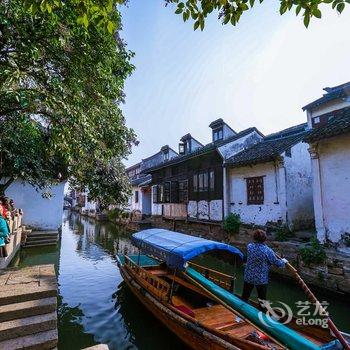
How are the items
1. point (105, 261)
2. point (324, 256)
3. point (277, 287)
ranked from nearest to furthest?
point (324, 256)
point (277, 287)
point (105, 261)

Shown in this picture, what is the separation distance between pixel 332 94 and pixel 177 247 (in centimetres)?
1556

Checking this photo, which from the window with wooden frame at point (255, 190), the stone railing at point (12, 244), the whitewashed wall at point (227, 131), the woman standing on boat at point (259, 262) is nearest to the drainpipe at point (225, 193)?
the window with wooden frame at point (255, 190)

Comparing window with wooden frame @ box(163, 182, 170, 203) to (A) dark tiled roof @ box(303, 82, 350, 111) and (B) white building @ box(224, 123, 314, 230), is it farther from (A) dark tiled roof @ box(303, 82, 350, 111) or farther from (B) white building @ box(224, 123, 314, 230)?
(A) dark tiled roof @ box(303, 82, 350, 111)

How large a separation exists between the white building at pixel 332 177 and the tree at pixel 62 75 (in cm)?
776

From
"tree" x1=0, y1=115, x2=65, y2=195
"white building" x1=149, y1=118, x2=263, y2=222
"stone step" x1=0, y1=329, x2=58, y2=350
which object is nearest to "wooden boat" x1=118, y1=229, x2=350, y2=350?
"stone step" x1=0, y1=329, x2=58, y2=350

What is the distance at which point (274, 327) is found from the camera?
4.32m

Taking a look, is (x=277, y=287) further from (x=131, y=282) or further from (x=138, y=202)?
(x=138, y=202)

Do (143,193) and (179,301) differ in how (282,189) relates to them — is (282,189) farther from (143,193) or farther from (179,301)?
(143,193)

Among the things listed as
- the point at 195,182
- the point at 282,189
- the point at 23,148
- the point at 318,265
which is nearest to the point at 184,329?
the point at 318,265

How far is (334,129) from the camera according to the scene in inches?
390

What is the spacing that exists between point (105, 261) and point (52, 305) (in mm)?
9730

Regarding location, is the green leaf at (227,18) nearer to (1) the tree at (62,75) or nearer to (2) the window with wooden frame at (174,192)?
(1) the tree at (62,75)

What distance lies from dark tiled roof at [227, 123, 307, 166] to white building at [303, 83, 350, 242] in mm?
3066

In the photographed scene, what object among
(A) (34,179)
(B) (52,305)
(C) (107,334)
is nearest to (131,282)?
(C) (107,334)
